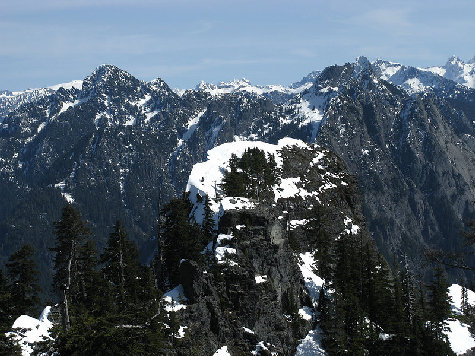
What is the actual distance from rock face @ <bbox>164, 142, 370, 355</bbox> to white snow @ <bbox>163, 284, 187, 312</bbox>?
2.36 feet

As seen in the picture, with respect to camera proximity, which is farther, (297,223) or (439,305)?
(297,223)

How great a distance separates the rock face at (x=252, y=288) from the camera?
58.6 meters

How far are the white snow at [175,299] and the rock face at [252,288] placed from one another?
0.72m

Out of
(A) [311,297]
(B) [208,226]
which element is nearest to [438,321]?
(A) [311,297]

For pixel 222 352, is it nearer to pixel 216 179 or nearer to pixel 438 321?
pixel 438 321

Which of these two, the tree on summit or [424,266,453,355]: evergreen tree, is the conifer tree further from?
the tree on summit

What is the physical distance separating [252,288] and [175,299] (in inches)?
406

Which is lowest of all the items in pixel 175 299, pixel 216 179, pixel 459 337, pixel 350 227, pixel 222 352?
pixel 222 352

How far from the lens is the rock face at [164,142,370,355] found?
58594 mm

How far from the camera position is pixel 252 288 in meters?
64.2

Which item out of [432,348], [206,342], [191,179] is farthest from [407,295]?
[191,179]

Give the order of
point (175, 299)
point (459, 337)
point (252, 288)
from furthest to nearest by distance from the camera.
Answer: point (459, 337), point (252, 288), point (175, 299)

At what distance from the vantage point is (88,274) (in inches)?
2452

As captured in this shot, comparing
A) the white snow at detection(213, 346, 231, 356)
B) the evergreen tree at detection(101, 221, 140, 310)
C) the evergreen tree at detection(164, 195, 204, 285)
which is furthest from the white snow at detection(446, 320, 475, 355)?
the evergreen tree at detection(101, 221, 140, 310)
